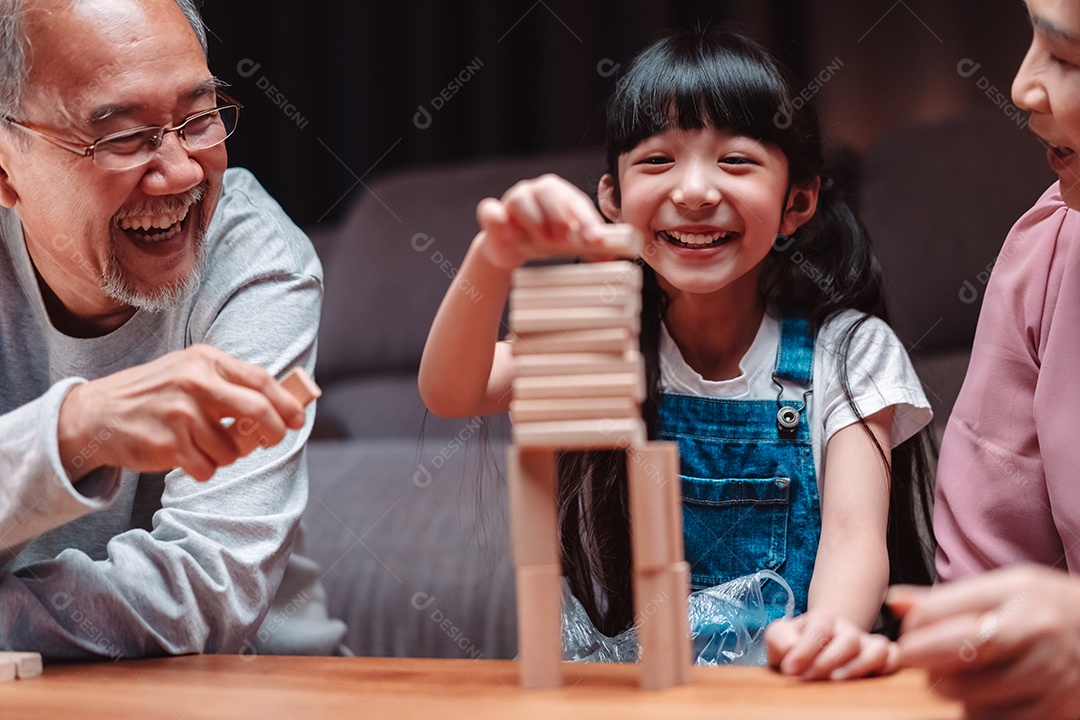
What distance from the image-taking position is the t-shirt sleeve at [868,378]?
123cm

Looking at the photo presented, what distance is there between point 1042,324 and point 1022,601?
1.60 ft

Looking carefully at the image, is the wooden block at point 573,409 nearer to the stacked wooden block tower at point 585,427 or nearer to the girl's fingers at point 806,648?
the stacked wooden block tower at point 585,427

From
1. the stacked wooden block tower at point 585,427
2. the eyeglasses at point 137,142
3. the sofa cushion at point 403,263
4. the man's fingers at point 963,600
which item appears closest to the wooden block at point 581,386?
the stacked wooden block tower at point 585,427

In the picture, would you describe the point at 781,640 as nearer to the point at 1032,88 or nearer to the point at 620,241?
the point at 620,241

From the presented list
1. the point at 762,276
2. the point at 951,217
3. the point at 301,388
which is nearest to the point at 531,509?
the point at 301,388

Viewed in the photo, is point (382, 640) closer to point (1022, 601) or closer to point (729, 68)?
point (729, 68)

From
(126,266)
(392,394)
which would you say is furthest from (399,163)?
(126,266)

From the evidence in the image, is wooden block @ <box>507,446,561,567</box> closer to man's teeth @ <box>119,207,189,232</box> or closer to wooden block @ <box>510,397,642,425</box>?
wooden block @ <box>510,397,642,425</box>

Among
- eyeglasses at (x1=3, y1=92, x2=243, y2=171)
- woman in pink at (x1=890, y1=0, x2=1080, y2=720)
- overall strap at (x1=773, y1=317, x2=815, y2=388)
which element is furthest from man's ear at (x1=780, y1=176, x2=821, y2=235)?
eyeglasses at (x1=3, y1=92, x2=243, y2=171)

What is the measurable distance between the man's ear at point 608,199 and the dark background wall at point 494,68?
1.43 meters

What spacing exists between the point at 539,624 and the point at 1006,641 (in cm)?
33

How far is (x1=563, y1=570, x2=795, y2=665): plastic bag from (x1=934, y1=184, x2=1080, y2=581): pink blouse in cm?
21

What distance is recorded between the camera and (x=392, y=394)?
277cm

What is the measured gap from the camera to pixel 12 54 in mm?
1251
